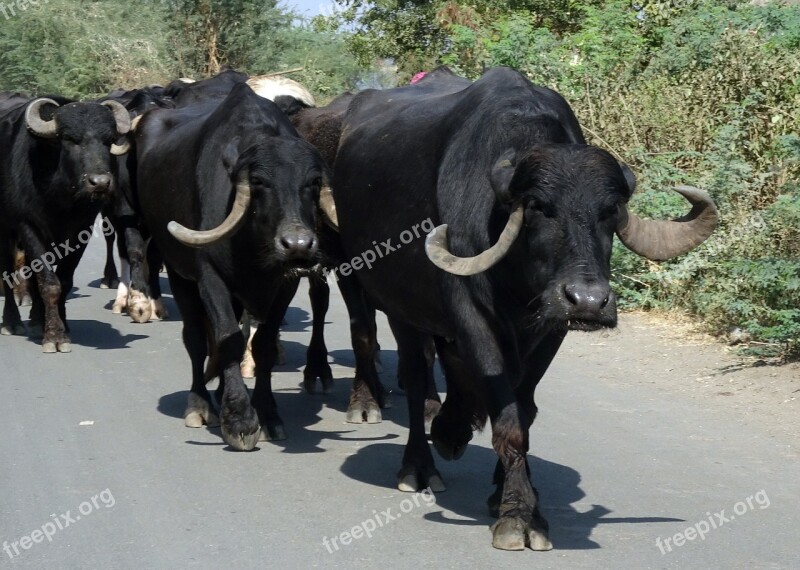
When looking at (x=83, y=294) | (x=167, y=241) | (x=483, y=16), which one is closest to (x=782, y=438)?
(x=167, y=241)

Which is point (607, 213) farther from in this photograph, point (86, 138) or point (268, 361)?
point (86, 138)

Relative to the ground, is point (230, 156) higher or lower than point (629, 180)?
lower

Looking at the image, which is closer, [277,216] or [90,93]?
[277,216]

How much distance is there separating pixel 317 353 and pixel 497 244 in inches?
176

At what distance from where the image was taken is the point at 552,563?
18.8 feet

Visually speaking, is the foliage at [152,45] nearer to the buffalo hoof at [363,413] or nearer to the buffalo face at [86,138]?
the buffalo face at [86,138]

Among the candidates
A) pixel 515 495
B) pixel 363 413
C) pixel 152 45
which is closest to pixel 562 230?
pixel 515 495

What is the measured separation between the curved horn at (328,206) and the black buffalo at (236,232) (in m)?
0.11

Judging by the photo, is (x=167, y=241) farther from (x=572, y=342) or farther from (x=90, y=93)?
(x=90, y=93)

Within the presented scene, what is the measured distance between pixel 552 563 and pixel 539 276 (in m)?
1.27

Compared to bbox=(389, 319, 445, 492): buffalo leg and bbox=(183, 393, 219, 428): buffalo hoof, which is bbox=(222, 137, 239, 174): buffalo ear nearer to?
bbox=(389, 319, 445, 492): buffalo leg

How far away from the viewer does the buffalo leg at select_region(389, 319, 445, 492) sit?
23.2 ft

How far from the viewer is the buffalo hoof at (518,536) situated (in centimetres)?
588

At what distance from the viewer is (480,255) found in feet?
18.6
